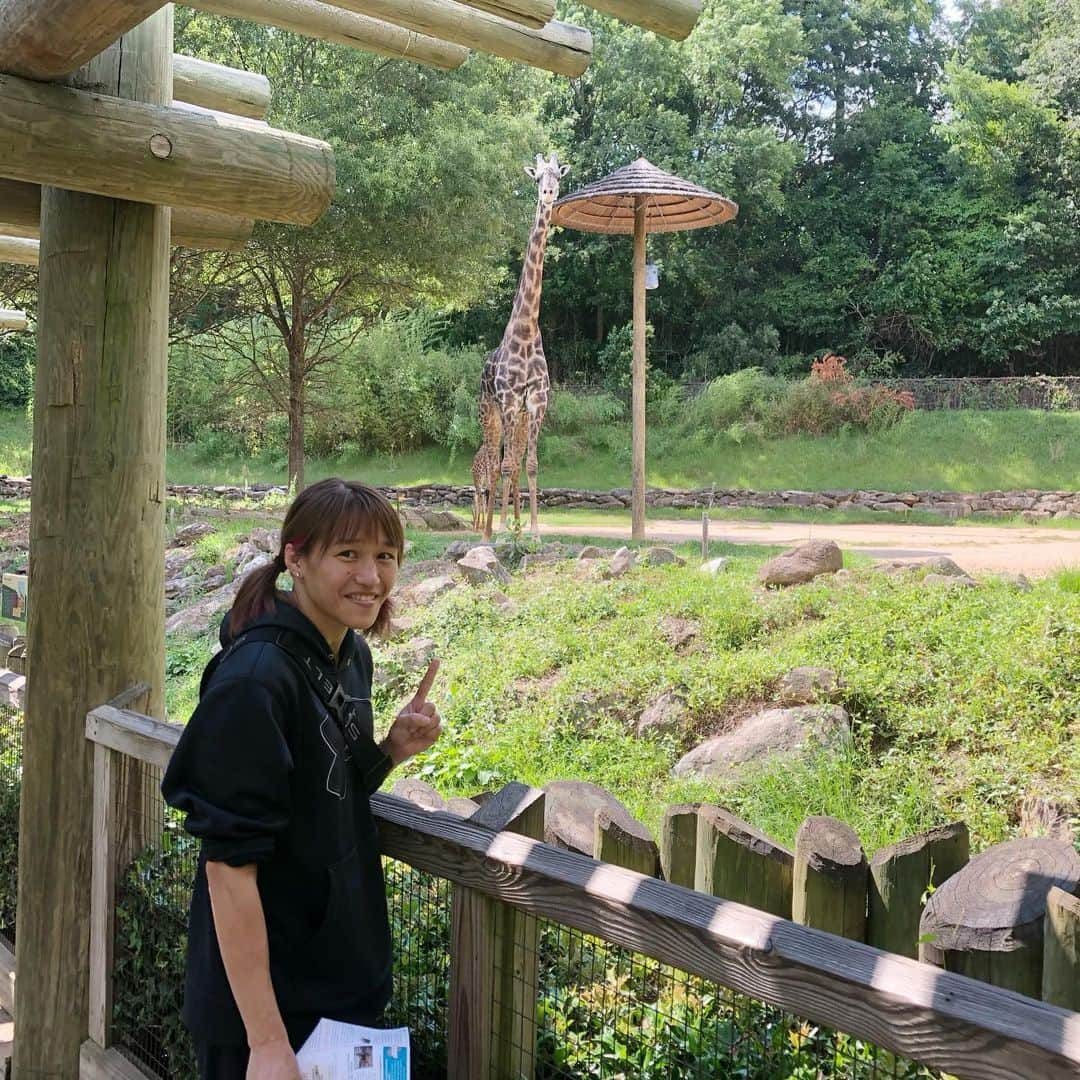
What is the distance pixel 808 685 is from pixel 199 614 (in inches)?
228

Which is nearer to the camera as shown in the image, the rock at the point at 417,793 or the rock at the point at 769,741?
the rock at the point at 417,793

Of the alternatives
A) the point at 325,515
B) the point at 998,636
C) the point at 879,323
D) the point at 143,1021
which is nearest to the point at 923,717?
the point at 998,636

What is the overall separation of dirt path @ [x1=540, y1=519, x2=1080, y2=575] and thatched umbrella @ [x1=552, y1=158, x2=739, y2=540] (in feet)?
4.35

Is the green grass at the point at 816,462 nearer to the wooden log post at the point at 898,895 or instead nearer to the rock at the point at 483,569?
the rock at the point at 483,569

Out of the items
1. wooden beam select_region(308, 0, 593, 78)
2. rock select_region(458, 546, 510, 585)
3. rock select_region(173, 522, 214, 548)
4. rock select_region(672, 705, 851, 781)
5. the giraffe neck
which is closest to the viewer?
wooden beam select_region(308, 0, 593, 78)

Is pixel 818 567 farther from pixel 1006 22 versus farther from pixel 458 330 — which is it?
pixel 1006 22

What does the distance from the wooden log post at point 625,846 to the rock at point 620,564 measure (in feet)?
18.6

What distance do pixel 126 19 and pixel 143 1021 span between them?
2.34 metres

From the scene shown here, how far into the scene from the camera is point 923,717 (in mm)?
5094

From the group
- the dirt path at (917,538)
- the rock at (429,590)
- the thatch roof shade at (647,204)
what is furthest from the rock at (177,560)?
the thatch roof shade at (647,204)

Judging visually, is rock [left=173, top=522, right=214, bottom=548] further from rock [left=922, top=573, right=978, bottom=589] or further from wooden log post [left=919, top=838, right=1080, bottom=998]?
wooden log post [left=919, top=838, right=1080, bottom=998]

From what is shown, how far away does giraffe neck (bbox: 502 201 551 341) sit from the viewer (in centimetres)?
1137

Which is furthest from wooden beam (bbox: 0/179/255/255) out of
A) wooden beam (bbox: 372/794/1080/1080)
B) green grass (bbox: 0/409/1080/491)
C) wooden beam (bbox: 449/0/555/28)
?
green grass (bbox: 0/409/1080/491)

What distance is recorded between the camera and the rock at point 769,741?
4941 mm
